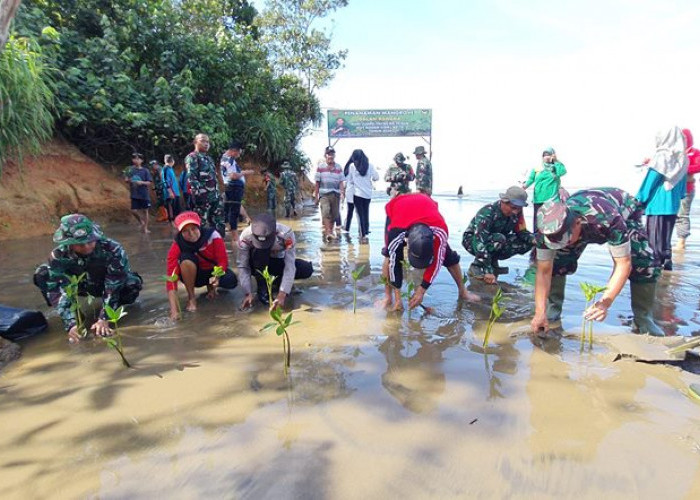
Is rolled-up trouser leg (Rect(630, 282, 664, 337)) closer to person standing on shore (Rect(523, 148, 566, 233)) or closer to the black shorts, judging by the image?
person standing on shore (Rect(523, 148, 566, 233))

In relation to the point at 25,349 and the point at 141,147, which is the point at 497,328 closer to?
the point at 25,349

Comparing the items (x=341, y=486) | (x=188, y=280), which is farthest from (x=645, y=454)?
(x=188, y=280)

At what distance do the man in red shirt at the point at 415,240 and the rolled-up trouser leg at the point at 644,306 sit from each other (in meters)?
1.40

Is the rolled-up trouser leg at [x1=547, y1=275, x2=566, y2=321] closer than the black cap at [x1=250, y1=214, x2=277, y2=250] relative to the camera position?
Yes

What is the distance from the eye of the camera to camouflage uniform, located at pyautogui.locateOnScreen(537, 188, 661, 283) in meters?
2.46

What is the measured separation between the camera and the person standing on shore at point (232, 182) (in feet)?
20.1

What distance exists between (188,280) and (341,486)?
259cm

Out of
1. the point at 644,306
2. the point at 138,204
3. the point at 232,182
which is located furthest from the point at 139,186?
the point at 644,306

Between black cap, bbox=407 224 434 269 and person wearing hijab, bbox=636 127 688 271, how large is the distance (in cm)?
227

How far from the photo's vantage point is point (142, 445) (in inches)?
70.7

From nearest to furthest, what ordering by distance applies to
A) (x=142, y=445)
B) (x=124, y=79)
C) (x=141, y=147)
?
1. (x=142, y=445)
2. (x=124, y=79)
3. (x=141, y=147)

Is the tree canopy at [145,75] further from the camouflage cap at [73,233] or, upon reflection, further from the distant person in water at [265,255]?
the distant person in water at [265,255]

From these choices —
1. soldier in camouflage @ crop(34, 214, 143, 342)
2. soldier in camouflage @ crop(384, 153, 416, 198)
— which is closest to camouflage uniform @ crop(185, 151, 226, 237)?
soldier in camouflage @ crop(34, 214, 143, 342)

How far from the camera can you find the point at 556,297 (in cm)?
328
